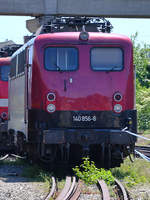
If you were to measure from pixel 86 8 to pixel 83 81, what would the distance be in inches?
663

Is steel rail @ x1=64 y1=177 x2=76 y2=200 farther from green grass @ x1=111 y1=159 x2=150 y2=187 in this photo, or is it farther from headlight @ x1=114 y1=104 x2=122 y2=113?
headlight @ x1=114 y1=104 x2=122 y2=113

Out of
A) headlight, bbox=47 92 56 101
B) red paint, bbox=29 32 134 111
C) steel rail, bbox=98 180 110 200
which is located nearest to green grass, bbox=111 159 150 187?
steel rail, bbox=98 180 110 200

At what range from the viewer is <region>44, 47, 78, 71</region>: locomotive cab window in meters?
13.0

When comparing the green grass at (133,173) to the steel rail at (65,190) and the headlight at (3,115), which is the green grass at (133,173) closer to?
the steel rail at (65,190)

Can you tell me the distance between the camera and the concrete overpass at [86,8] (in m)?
28.7

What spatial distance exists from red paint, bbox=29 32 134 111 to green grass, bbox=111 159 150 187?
4.86 feet

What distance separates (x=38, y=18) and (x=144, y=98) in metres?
7.83

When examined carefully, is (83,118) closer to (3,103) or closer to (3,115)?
(3,115)

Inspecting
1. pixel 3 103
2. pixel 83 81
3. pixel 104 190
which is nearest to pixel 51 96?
pixel 83 81

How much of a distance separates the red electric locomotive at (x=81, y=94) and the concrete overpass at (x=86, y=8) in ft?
51.6

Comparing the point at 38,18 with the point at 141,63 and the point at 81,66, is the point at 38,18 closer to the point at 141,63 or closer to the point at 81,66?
the point at 81,66

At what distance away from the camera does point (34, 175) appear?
12859mm

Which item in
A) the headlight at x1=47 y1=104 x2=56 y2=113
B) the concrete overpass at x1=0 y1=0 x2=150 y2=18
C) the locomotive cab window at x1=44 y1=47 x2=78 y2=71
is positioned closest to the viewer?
the headlight at x1=47 y1=104 x2=56 y2=113

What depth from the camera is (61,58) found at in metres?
13.1
